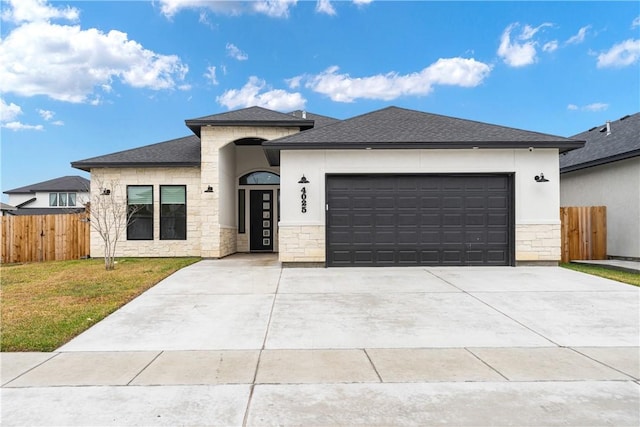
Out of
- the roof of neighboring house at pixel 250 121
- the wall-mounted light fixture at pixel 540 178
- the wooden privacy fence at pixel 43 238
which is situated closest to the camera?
the wall-mounted light fixture at pixel 540 178

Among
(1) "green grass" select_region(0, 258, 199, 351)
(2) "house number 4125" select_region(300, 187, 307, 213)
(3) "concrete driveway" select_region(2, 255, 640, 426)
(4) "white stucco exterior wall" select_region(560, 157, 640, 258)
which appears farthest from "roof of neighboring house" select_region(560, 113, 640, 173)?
(1) "green grass" select_region(0, 258, 199, 351)

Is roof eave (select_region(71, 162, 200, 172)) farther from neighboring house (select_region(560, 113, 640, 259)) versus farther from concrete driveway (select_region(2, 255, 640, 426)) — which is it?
neighboring house (select_region(560, 113, 640, 259))

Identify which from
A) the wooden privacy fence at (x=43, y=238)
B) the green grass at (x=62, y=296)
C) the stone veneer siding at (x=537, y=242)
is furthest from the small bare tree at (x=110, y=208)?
the stone veneer siding at (x=537, y=242)

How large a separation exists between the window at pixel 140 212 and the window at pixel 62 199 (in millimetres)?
23256

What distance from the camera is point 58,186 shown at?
3312 centimetres

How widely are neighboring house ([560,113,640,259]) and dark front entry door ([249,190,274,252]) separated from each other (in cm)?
1166

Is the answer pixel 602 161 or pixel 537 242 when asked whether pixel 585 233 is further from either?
pixel 537 242

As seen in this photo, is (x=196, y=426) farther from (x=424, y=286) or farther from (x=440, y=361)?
(x=424, y=286)

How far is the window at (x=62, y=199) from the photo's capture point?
1276 inches

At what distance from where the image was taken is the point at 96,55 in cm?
1617

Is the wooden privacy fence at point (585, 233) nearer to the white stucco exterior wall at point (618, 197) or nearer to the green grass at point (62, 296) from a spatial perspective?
the white stucco exterior wall at point (618, 197)

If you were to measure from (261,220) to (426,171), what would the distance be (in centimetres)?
760

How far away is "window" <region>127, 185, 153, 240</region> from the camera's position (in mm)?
13602

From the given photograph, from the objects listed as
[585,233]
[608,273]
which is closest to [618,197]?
[585,233]
